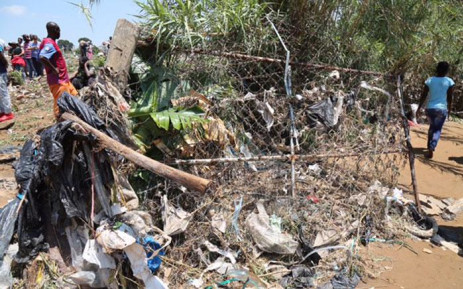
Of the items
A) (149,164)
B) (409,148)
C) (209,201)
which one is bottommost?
(209,201)

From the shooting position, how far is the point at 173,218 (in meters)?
2.82

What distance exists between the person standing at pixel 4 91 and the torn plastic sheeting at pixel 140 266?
527cm

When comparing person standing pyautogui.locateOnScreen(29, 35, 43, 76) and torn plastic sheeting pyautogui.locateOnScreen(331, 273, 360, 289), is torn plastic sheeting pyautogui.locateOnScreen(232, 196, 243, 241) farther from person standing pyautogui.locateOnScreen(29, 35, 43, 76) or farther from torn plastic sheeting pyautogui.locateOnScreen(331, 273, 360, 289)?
person standing pyautogui.locateOnScreen(29, 35, 43, 76)

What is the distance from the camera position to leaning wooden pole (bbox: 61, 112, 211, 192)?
207 centimetres

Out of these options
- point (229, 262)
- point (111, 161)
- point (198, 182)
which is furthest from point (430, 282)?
point (111, 161)

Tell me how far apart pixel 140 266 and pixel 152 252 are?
21 cm

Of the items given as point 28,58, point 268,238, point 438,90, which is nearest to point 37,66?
point 28,58

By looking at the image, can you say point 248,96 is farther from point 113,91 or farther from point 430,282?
point 430,282

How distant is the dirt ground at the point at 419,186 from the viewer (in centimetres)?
278

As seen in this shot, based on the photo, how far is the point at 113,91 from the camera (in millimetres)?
2779

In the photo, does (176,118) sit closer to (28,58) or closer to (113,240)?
(113,240)

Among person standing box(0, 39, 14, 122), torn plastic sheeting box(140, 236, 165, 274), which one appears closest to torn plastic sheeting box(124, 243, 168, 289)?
torn plastic sheeting box(140, 236, 165, 274)

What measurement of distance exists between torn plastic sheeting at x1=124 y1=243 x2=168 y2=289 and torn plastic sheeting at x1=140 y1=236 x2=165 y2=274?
11cm

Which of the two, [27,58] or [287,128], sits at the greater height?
[27,58]
